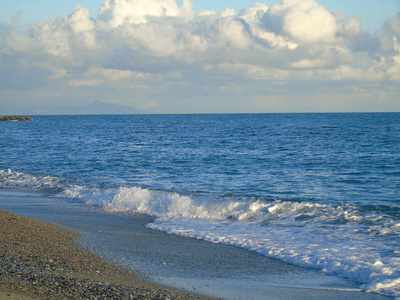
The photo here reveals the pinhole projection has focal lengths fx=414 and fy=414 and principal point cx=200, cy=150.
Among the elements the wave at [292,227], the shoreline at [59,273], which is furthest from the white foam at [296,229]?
the shoreline at [59,273]

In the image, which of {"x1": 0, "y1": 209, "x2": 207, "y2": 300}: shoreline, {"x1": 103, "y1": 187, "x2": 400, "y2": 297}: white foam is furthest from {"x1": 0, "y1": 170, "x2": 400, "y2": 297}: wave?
{"x1": 0, "y1": 209, "x2": 207, "y2": 300}: shoreline

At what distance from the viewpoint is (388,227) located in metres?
11.6

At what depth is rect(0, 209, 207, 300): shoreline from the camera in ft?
20.6

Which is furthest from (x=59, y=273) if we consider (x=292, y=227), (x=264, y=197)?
(x=264, y=197)

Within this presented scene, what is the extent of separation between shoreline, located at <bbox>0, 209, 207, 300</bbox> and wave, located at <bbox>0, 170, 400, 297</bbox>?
11.1ft

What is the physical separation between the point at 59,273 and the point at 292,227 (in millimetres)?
7234

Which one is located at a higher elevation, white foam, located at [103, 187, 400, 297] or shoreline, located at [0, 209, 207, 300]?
shoreline, located at [0, 209, 207, 300]

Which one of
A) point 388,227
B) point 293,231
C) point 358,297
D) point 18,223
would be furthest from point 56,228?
point 388,227

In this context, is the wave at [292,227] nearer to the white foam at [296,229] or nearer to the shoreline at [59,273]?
the white foam at [296,229]

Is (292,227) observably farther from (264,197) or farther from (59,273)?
(59,273)

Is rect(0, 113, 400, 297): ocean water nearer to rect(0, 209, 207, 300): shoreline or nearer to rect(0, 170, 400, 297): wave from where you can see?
rect(0, 170, 400, 297): wave

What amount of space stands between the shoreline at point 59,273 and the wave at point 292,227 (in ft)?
11.1

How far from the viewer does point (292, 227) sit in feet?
Answer: 40.4

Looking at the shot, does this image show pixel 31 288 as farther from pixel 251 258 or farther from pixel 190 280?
pixel 251 258
